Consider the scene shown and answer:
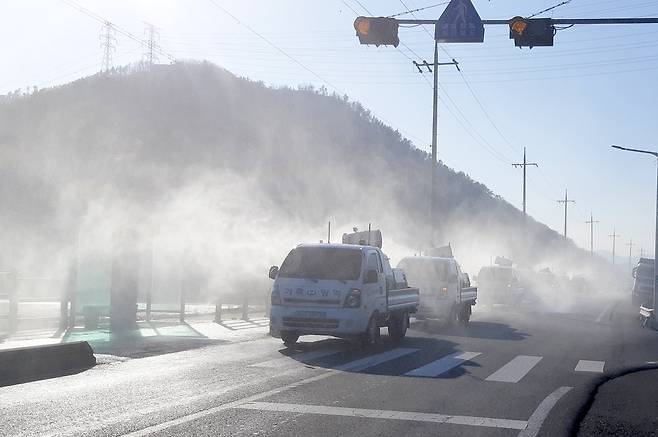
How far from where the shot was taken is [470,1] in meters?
15.8

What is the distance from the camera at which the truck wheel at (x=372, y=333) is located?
16.3 meters

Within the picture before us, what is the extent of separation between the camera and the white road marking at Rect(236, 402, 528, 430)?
28.1 feet

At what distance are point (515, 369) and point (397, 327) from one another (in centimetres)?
521

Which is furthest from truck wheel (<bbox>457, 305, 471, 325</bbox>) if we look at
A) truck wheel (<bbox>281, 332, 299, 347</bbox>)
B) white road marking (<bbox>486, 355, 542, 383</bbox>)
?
truck wheel (<bbox>281, 332, 299, 347</bbox>)

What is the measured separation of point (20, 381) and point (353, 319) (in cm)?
665

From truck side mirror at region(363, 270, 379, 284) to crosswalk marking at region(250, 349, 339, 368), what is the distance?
1473mm

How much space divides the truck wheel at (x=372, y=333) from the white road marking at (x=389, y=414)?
279 inches

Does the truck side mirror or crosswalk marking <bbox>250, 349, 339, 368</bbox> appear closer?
crosswalk marking <bbox>250, 349, 339, 368</bbox>

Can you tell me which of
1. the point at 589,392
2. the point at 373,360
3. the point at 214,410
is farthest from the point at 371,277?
the point at 214,410

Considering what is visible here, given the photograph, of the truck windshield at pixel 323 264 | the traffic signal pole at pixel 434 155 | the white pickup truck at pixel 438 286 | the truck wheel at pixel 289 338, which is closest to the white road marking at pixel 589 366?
the truck windshield at pixel 323 264

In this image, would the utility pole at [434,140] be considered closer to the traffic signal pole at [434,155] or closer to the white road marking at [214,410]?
the traffic signal pole at [434,155]

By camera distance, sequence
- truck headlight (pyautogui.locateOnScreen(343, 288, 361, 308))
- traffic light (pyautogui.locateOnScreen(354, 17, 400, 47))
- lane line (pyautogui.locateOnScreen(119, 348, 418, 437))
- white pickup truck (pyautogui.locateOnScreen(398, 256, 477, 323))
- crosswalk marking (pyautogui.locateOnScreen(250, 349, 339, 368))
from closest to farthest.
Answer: lane line (pyautogui.locateOnScreen(119, 348, 418, 437))
crosswalk marking (pyautogui.locateOnScreen(250, 349, 339, 368))
traffic light (pyautogui.locateOnScreen(354, 17, 400, 47))
truck headlight (pyautogui.locateOnScreen(343, 288, 361, 308))
white pickup truck (pyautogui.locateOnScreen(398, 256, 477, 323))

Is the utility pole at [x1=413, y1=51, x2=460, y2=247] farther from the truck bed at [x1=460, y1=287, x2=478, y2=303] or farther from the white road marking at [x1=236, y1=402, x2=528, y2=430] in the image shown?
the white road marking at [x1=236, y1=402, x2=528, y2=430]

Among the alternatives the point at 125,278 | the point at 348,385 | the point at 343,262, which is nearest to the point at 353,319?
the point at 343,262
